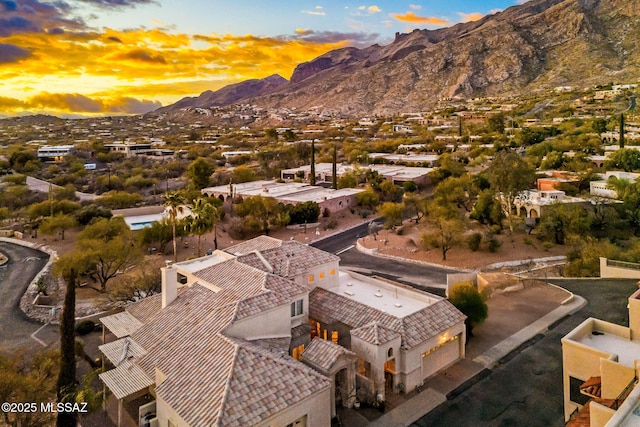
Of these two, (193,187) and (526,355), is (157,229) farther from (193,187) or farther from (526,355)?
(526,355)

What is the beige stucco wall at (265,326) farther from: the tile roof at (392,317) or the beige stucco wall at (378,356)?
the beige stucco wall at (378,356)

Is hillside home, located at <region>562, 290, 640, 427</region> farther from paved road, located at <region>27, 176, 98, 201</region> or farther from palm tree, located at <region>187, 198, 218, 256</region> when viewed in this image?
paved road, located at <region>27, 176, 98, 201</region>

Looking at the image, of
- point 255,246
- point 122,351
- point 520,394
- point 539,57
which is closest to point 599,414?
point 520,394

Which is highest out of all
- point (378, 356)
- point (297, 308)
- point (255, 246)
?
point (255, 246)

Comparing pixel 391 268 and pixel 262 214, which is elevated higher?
pixel 262 214

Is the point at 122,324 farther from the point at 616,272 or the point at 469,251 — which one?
the point at 616,272

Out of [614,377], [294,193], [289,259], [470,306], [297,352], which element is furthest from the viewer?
[294,193]

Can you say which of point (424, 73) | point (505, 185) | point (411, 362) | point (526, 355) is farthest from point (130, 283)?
point (424, 73)
